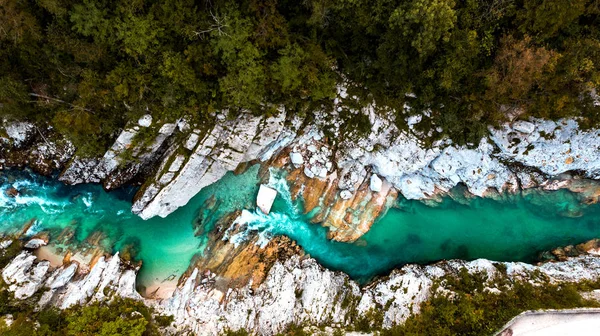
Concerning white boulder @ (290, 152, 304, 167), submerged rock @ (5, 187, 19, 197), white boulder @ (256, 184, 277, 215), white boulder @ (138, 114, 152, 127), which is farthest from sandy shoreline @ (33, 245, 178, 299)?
white boulder @ (290, 152, 304, 167)

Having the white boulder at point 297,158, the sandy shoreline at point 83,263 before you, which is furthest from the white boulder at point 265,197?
the sandy shoreline at point 83,263

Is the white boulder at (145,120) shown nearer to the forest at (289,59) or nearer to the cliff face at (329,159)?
the cliff face at (329,159)

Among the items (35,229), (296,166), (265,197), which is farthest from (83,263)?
(296,166)

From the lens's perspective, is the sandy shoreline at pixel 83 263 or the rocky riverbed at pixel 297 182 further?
the sandy shoreline at pixel 83 263

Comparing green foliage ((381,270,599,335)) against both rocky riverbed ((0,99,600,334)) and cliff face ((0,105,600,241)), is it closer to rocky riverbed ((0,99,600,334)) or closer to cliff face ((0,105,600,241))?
rocky riverbed ((0,99,600,334))

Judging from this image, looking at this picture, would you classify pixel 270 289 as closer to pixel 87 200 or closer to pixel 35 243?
pixel 87 200
